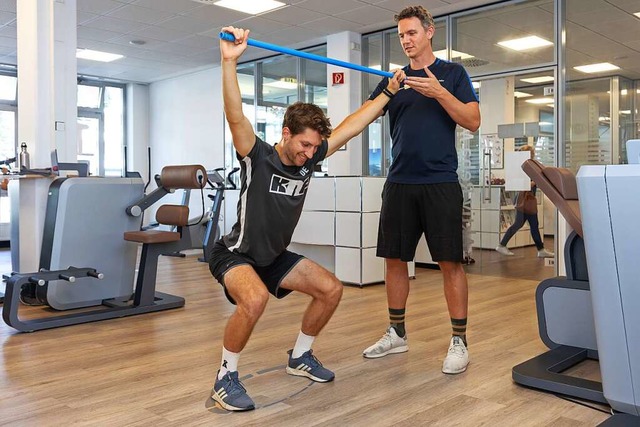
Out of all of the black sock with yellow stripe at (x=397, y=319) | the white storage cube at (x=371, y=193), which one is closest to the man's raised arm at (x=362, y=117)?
the black sock with yellow stripe at (x=397, y=319)

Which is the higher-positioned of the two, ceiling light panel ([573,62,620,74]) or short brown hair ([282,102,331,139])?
ceiling light panel ([573,62,620,74])

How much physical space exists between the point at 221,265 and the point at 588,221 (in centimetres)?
124

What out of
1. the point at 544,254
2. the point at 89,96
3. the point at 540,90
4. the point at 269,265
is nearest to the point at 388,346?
the point at 269,265

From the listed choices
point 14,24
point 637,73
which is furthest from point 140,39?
point 637,73

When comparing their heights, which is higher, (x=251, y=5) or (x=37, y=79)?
(x=251, y=5)

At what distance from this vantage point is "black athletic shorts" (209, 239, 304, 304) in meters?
2.20

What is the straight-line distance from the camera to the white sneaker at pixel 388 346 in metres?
2.73

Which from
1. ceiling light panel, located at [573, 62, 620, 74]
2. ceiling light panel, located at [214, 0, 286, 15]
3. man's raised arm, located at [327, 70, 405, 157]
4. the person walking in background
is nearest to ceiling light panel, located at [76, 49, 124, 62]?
ceiling light panel, located at [214, 0, 286, 15]

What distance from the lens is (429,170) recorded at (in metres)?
2.56

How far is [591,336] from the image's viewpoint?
255 centimetres

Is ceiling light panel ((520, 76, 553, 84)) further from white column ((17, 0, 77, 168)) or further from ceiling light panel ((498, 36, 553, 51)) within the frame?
white column ((17, 0, 77, 168))

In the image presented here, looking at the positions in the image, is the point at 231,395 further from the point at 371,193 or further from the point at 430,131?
the point at 371,193

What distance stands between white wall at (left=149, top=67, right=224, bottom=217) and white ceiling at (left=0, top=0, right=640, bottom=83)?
0.86 metres

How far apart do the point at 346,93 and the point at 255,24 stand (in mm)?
1272
